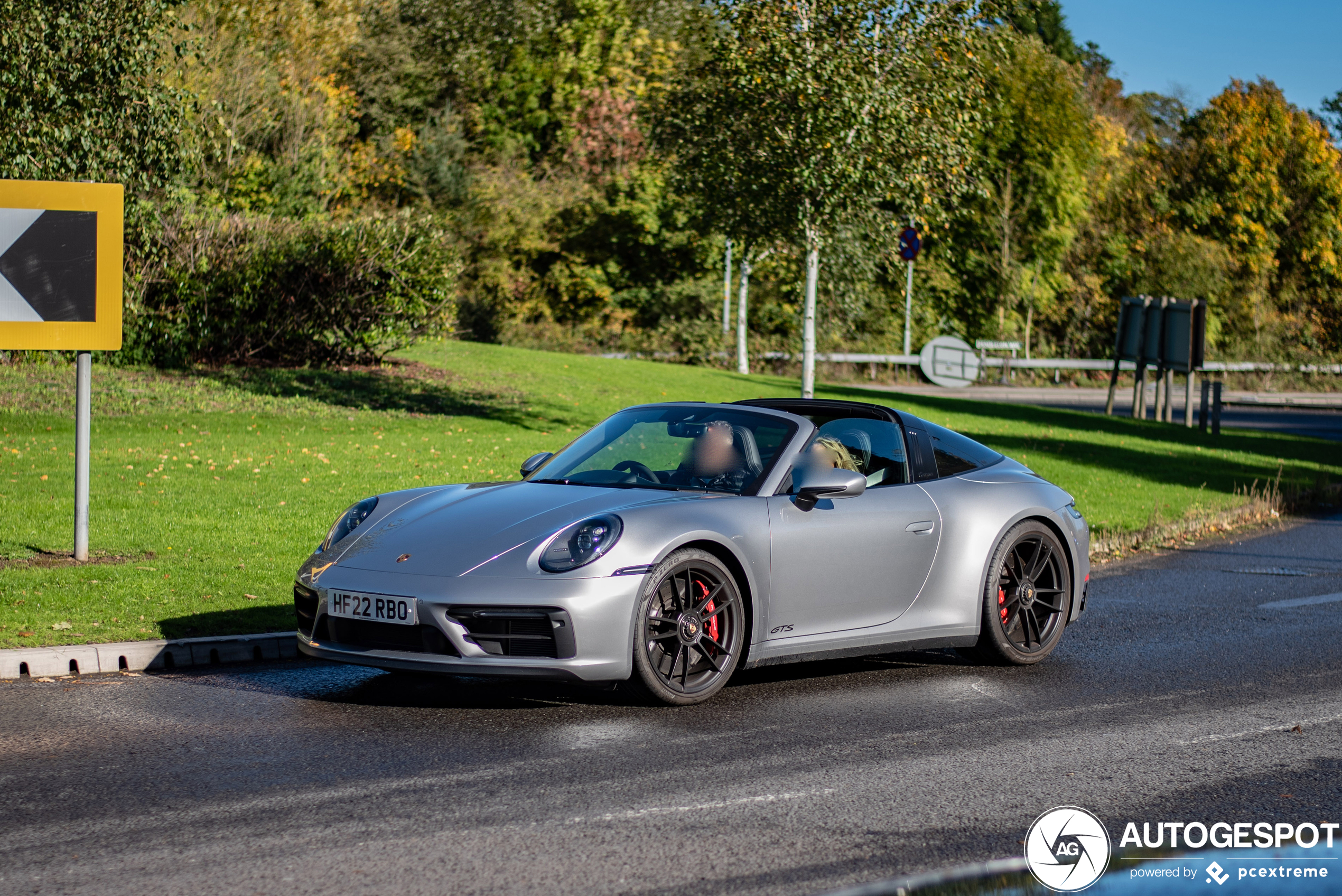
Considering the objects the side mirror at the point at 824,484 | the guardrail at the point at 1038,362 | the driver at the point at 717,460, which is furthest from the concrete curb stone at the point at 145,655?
the guardrail at the point at 1038,362

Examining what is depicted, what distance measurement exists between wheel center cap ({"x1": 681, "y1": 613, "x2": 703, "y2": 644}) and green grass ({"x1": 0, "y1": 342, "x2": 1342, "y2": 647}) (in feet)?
9.12

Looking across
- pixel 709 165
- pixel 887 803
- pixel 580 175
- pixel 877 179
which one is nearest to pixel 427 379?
pixel 709 165

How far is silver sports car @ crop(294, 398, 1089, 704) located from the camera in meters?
6.14

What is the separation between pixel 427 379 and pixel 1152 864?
22.3 meters

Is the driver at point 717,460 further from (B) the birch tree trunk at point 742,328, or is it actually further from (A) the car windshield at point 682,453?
(B) the birch tree trunk at point 742,328

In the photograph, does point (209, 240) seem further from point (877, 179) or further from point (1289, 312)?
point (1289, 312)

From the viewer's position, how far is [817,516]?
23.0ft

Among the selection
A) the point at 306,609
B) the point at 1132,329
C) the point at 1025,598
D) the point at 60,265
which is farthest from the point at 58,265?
the point at 1132,329

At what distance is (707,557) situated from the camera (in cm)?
650

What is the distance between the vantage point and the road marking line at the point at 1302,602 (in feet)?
32.4

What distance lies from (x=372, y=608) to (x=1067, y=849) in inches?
124

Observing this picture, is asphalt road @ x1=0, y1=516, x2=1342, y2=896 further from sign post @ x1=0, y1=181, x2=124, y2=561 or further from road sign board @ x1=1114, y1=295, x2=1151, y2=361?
road sign board @ x1=1114, y1=295, x2=1151, y2=361

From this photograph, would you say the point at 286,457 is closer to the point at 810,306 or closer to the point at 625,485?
the point at 810,306

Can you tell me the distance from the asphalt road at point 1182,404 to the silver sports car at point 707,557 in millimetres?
22995
